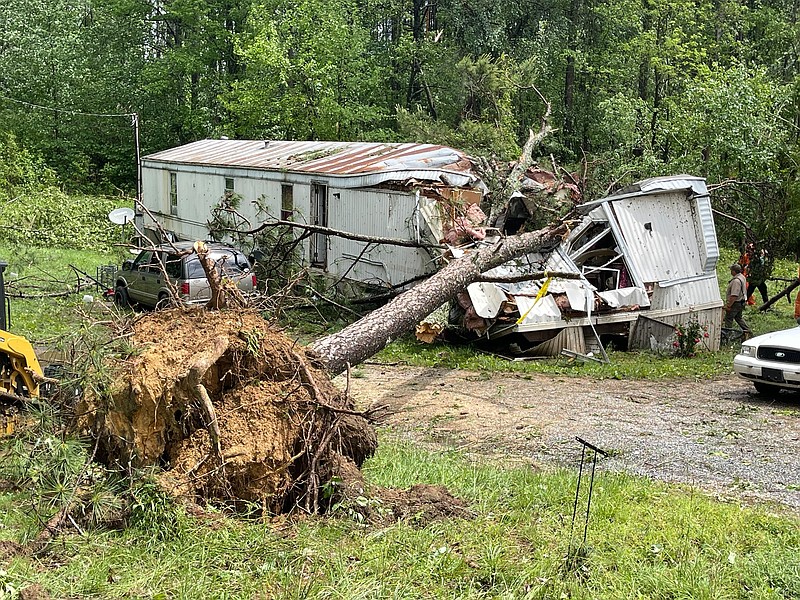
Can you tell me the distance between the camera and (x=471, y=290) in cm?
1425

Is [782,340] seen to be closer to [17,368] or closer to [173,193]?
[17,368]

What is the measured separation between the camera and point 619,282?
52.9ft

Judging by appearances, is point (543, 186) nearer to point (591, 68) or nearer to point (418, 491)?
point (418, 491)

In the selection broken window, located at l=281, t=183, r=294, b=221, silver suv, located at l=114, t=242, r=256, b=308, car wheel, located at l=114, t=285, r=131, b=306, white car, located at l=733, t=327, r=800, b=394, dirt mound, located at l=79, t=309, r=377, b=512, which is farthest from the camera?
broken window, located at l=281, t=183, r=294, b=221

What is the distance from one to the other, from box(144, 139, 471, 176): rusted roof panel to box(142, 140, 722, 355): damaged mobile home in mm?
73

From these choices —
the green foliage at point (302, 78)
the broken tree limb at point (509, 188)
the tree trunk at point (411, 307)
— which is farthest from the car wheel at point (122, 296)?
the green foliage at point (302, 78)

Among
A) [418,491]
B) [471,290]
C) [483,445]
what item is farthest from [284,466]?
[471,290]

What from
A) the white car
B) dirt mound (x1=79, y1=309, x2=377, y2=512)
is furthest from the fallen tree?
the white car

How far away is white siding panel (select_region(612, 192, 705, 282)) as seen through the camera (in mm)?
15812

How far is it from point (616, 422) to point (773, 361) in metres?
2.55

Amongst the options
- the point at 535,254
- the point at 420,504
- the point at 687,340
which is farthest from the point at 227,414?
the point at 687,340

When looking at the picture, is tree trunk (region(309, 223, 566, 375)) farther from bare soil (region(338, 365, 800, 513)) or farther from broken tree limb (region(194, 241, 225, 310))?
broken tree limb (region(194, 241, 225, 310))

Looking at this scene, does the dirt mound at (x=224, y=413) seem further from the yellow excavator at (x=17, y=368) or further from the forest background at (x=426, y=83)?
the forest background at (x=426, y=83)

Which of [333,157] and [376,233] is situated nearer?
[376,233]
